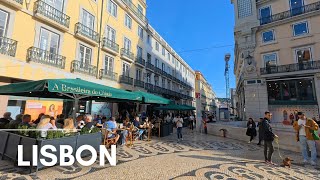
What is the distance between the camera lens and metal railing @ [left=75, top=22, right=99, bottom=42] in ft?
47.0

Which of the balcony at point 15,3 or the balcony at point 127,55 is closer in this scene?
the balcony at point 15,3

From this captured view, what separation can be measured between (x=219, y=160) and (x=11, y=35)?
1252 cm

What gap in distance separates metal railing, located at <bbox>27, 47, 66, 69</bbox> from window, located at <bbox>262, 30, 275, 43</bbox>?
69.1 feet

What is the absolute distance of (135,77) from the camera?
22.4 meters

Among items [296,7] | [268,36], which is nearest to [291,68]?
[268,36]

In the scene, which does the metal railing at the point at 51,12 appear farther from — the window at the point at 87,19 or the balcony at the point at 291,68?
the balcony at the point at 291,68

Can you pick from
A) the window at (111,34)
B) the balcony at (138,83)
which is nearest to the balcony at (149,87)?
the balcony at (138,83)

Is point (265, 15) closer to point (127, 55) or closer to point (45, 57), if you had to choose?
point (127, 55)

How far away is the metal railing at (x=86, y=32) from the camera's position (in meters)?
14.3

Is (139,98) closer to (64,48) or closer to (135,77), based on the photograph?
(64,48)

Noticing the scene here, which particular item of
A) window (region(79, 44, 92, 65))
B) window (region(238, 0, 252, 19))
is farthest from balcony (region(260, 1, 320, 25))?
window (region(79, 44, 92, 65))

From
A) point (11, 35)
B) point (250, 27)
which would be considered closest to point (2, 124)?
point (11, 35)

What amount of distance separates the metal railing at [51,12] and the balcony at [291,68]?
65.2 ft

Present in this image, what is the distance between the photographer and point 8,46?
10.1m
